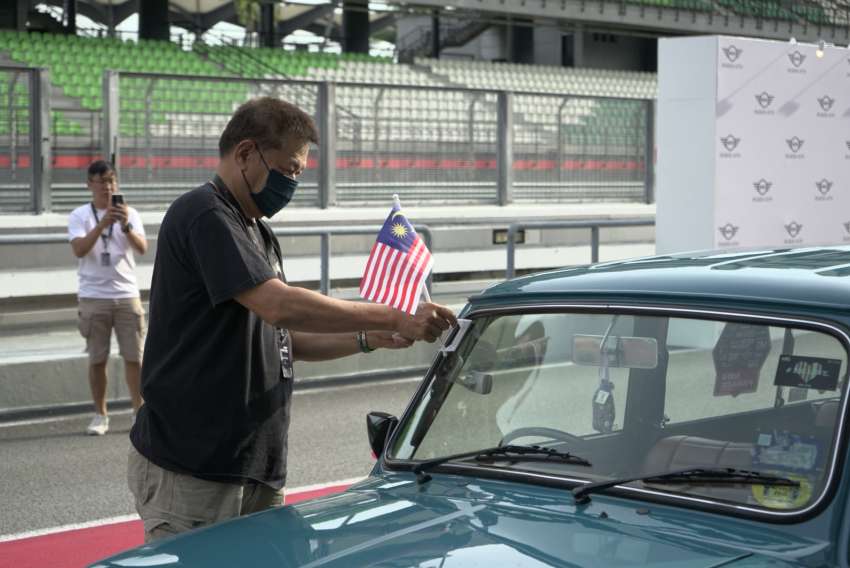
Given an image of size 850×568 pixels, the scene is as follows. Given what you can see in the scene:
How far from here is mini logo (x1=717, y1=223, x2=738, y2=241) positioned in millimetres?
11379

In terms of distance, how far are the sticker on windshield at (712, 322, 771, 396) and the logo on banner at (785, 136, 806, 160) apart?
9229 mm

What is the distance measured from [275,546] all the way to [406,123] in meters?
13.7

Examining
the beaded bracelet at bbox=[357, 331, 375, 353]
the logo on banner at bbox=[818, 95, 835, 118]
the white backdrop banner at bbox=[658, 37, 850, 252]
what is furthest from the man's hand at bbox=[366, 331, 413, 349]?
the logo on banner at bbox=[818, 95, 835, 118]

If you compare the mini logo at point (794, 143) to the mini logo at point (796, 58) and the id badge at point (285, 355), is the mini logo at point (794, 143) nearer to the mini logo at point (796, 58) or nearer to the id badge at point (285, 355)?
the mini logo at point (796, 58)

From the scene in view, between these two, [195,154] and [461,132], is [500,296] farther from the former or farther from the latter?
[461,132]

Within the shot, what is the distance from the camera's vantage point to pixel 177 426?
3.71 metres

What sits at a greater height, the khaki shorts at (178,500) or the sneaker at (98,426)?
the khaki shorts at (178,500)

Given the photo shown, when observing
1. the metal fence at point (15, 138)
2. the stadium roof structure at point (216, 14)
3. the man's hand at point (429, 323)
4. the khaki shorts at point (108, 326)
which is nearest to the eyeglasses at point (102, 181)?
the khaki shorts at point (108, 326)

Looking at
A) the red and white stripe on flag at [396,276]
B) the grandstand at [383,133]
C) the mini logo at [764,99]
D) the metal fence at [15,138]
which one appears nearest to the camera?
the red and white stripe on flag at [396,276]

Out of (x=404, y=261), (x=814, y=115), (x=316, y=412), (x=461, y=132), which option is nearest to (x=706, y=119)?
(x=814, y=115)

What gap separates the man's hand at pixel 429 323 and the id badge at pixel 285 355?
1.19ft

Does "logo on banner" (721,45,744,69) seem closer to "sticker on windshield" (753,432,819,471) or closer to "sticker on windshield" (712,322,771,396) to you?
"sticker on windshield" (712,322,771,396)

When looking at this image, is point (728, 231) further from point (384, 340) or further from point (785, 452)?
point (785, 452)

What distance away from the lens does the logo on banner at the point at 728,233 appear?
11.4 m
